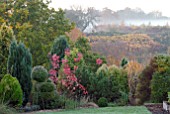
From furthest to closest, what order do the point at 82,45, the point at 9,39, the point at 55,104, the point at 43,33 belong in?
1. the point at 43,33
2. the point at 82,45
3. the point at 9,39
4. the point at 55,104

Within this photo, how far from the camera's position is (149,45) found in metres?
19.9

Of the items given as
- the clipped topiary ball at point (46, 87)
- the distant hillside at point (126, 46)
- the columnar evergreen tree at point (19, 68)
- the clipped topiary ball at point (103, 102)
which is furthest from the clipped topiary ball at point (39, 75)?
the distant hillside at point (126, 46)

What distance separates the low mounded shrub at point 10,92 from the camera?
31.6 ft

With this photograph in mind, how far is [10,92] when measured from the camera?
381 inches

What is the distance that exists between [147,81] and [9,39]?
487cm

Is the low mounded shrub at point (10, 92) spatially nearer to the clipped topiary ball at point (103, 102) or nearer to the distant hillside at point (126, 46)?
the clipped topiary ball at point (103, 102)

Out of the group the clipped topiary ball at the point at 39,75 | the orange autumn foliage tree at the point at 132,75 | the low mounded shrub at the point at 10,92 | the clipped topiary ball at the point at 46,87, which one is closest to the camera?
the low mounded shrub at the point at 10,92

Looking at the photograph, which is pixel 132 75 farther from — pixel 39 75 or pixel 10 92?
pixel 10 92

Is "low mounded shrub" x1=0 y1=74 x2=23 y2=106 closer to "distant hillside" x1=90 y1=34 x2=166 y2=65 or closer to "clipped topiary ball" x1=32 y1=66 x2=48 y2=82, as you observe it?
"clipped topiary ball" x1=32 y1=66 x2=48 y2=82

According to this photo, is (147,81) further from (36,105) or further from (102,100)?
(36,105)

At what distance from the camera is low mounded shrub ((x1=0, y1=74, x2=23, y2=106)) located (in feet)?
31.6

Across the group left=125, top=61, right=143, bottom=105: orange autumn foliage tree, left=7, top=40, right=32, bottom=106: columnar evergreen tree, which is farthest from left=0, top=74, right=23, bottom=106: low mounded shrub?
left=125, top=61, right=143, bottom=105: orange autumn foliage tree

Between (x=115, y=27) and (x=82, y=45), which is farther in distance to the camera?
(x=115, y=27)

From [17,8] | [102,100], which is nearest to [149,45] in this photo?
[17,8]
